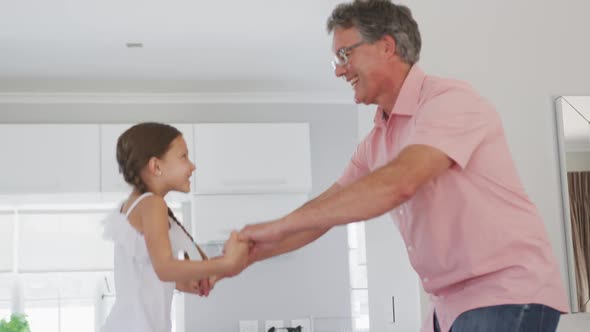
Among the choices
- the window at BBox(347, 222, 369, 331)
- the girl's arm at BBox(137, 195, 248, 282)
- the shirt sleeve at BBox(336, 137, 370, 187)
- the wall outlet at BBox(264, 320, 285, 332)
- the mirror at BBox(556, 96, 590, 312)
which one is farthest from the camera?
the window at BBox(347, 222, 369, 331)

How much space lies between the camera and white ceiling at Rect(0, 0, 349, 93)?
191 inches

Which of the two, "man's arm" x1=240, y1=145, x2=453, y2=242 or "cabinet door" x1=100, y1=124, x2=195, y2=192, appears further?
"cabinet door" x1=100, y1=124, x2=195, y2=192

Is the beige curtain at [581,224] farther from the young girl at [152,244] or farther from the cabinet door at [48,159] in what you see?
the cabinet door at [48,159]

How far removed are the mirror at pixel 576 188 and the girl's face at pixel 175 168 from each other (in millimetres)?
1803

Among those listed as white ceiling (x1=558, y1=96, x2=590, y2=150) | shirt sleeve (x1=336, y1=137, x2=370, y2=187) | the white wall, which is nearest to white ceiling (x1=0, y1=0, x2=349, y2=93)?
white ceiling (x1=558, y1=96, x2=590, y2=150)

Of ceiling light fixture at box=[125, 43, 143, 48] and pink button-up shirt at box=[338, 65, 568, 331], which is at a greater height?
ceiling light fixture at box=[125, 43, 143, 48]

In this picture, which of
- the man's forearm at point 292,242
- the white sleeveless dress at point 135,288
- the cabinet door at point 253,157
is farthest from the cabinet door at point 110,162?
the white sleeveless dress at point 135,288

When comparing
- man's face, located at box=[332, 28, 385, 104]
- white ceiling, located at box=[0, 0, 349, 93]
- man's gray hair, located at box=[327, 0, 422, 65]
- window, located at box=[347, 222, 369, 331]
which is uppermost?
white ceiling, located at box=[0, 0, 349, 93]

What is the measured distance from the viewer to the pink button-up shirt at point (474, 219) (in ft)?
6.37

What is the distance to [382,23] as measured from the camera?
228cm

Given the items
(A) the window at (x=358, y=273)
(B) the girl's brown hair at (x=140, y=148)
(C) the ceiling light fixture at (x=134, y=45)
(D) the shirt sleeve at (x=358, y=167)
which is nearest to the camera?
(B) the girl's brown hair at (x=140, y=148)

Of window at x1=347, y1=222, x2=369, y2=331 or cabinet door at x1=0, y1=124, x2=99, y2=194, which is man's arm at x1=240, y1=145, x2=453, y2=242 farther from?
window at x1=347, y1=222, x2=369, y2=331

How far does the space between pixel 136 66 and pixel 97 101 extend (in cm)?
90

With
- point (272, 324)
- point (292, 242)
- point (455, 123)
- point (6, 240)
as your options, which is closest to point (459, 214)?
point (455, 123)
